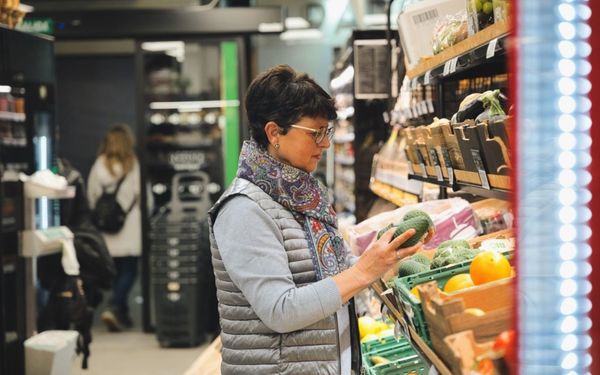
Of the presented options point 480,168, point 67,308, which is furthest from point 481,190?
point 67,308

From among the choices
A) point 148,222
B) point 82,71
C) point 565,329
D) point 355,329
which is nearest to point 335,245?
point 355,329

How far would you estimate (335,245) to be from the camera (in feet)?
8.68

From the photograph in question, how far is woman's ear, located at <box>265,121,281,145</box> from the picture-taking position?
2520 millimetres

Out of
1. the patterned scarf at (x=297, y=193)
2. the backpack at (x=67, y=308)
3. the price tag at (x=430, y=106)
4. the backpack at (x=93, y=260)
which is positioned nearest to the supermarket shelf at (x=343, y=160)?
the backpack at (x=93, y=260)

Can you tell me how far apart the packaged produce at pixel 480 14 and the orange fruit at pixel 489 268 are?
31.6 inches

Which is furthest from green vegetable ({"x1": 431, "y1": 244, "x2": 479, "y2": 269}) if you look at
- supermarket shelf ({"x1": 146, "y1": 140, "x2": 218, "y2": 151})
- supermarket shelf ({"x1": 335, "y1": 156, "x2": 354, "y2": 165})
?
supermarket shelf ({"x1": 146, "y1": 140, "x2": 218, "y2": 151})

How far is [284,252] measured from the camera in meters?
2.44

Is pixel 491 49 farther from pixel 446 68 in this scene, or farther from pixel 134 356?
pixel 134 356

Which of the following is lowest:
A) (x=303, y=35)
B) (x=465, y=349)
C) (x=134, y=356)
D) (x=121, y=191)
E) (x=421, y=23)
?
(x=134, y=356)

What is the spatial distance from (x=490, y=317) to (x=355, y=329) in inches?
31.7

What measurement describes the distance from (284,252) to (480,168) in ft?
2.03

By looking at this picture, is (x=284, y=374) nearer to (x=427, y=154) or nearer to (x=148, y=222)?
(x=427, y=154)

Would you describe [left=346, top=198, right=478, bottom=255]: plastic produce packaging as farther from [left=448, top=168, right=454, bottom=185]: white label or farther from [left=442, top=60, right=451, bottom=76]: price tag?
[left=442, top=60, right=451, bottom=76]: price tag

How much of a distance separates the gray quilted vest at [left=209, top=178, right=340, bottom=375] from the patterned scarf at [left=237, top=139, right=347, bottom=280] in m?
0.02
